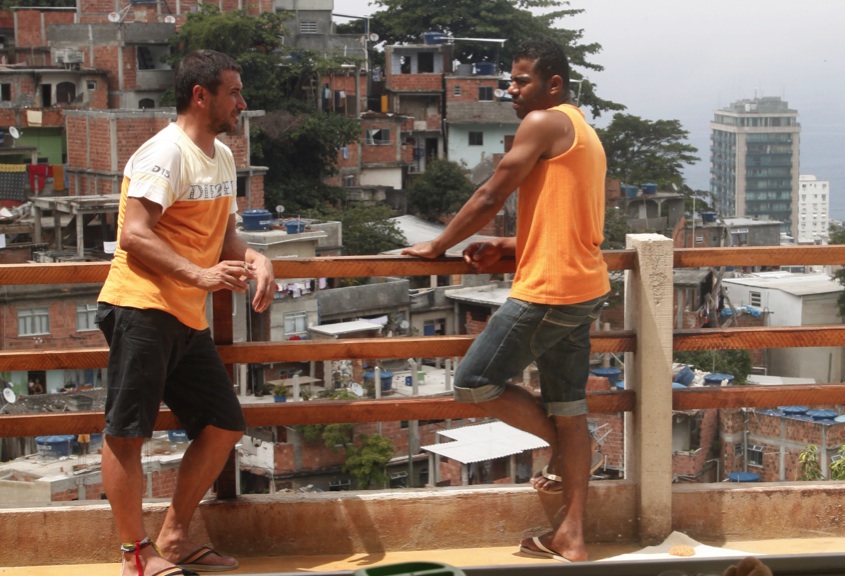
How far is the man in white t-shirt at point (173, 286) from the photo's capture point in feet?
11.8

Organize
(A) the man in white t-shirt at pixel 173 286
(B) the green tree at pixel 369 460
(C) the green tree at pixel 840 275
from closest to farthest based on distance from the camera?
(A) the man in white t-shirt at pixel 173 286
(B) the green tree at pixel 369 460
(C) the green tree at pixel 840 275

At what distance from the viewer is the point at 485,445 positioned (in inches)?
1191

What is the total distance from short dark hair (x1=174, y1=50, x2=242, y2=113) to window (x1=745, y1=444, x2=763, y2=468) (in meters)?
30.3

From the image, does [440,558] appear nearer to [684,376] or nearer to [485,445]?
[684,376]

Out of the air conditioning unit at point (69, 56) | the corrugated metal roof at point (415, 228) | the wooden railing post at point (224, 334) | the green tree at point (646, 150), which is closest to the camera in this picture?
the wooden railing post at point (224, 334)

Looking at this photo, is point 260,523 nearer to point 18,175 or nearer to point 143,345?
point 143,345

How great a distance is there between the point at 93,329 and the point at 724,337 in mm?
32592

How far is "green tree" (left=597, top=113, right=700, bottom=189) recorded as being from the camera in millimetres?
66062

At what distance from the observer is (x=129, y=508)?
3.73m

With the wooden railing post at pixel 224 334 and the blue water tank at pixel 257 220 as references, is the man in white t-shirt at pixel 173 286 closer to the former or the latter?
the wooden railing post at pixel 224 334

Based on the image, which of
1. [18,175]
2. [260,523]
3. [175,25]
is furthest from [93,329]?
[260,523]

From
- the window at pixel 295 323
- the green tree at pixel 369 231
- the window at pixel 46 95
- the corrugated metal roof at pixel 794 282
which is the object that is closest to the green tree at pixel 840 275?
the corrugated metal roof at pixel 794 282

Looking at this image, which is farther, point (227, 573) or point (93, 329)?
point (93, 329)

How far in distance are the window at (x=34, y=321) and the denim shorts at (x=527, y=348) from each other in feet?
105
